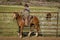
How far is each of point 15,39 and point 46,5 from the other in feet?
105

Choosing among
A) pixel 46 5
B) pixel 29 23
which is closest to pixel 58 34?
pixel 29 23

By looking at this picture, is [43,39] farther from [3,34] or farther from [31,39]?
[3,34]

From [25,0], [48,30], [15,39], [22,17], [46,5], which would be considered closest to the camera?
[15,39]

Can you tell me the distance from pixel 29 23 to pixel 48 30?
→ 2.08 m

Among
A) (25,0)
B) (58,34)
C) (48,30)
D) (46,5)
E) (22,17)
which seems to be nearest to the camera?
(22,17)

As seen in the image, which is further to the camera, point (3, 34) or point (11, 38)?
point (3, 34)

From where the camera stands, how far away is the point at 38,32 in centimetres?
1167

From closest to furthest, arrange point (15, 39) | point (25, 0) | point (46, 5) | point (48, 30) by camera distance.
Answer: point (15, 39) → point (48, 30) → point (46, 5) → point (25, 0)

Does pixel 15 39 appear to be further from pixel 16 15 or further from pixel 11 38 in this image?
pixel 16 15

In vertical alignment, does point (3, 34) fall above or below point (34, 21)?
below

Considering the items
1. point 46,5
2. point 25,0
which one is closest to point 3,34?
point 46,5

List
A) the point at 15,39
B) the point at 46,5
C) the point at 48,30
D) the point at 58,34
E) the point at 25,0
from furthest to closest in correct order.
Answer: the point at 25,0, the point at 46,5, the point at 48,30, the point at 58,34, the point at 15,39

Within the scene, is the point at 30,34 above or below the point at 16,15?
below

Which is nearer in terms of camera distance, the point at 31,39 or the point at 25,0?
the point at 31,39
